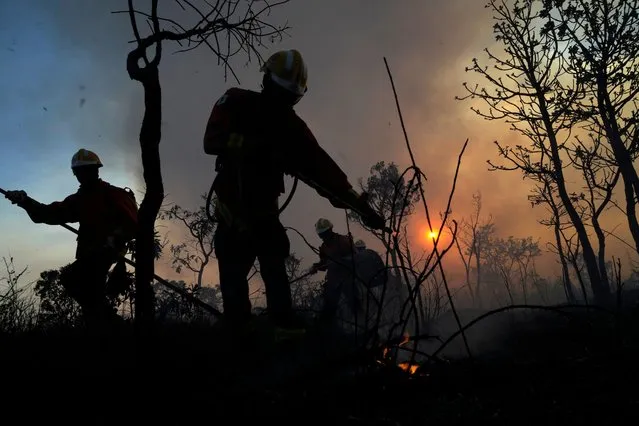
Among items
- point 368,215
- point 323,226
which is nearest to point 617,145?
point 323,226

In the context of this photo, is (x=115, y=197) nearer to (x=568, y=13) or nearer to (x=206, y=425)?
(x=206, y=425)

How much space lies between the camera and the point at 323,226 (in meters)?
10.3

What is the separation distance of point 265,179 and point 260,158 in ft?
0.55

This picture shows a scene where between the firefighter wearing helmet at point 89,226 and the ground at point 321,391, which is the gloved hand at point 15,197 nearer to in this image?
the firefighter wearing helmet at point 89,226

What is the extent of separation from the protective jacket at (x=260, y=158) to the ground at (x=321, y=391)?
1.23 m

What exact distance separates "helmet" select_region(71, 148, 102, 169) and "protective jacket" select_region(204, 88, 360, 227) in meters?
2.90

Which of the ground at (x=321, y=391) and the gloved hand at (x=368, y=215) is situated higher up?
the gloved hand at (x=368, y=215)

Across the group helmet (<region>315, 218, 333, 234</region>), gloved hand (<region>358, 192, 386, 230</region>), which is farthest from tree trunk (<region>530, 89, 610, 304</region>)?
gloved hand (<region>358, 192, 386, 230</region>)

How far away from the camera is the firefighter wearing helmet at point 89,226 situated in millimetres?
4977

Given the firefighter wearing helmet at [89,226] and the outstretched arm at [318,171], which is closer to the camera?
the outstretched arm at [318,171]

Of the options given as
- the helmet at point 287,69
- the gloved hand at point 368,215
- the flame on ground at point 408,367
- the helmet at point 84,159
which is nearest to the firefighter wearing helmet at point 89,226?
the helmet at point 84,159

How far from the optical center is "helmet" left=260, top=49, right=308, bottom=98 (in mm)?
3166

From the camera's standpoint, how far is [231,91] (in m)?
3.12

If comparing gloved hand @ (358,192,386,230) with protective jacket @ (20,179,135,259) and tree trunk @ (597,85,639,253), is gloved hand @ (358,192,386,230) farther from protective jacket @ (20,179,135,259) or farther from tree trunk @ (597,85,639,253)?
tree trunk @ (597,85,639,253)
